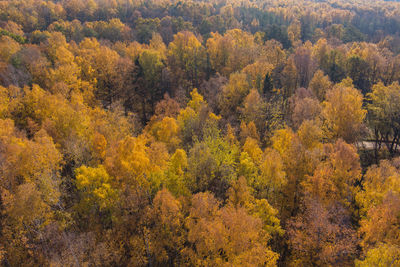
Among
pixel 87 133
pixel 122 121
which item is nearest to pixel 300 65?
pixel 122 121

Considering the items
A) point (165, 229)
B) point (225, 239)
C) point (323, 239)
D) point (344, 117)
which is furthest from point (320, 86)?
point (165, 229)

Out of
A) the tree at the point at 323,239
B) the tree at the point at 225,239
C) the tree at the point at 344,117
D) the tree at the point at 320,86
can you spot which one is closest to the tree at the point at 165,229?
the tree at the point at 225,239

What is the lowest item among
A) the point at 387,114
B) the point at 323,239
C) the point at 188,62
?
the point at 323,239

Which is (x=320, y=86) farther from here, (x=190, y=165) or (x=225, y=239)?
(x=225, y=239)

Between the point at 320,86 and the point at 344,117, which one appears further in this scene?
the point at 320,86

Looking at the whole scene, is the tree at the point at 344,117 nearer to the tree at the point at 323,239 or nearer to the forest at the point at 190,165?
the forest at the point at 190,165

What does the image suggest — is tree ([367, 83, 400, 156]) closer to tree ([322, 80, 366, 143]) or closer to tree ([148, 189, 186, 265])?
tree ([322, 80, 366, 143])

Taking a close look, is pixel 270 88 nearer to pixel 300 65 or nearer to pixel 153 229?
pixel 300 65

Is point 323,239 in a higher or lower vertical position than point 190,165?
lower
